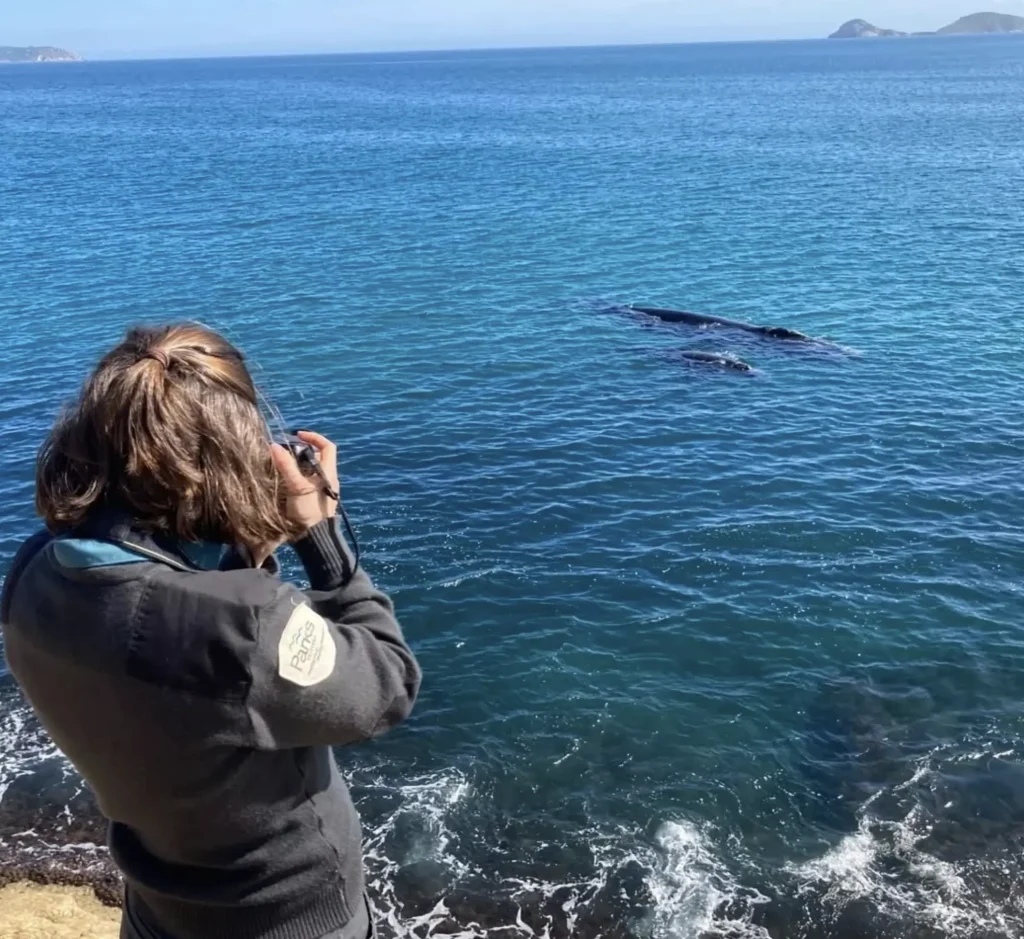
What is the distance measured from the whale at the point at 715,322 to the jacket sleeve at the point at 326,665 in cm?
3471

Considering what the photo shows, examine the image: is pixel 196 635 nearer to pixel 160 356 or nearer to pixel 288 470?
pixel 288 470

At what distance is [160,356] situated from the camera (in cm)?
357

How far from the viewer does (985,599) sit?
67.3 ft

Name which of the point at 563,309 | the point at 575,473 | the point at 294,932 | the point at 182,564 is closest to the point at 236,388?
the point at 182,564

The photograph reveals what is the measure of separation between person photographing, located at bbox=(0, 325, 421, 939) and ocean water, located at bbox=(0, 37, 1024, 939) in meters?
1.32

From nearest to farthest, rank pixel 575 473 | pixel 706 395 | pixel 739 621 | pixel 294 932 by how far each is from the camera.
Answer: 1. pixel 294 932
2. pixel 739 621
3. pixel 575 473
4. pixel 706 395

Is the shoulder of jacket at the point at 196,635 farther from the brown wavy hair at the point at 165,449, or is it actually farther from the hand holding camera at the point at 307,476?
the hand holding camera at the point at 307,476

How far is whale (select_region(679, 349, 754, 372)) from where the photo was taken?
111 feet

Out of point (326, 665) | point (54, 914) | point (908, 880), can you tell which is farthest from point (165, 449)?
point (908, 880)

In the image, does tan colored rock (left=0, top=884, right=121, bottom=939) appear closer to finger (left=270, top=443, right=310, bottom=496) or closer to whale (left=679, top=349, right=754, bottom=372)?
finger (left=270, top=443, right=310, bottom=496)

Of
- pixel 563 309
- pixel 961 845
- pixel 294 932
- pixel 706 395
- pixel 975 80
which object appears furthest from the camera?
pixel 975 80

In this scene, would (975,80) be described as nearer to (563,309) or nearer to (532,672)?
(563,309)

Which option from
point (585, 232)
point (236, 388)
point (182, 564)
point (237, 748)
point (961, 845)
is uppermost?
point (236, 388)

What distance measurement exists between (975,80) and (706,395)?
6779 inches
